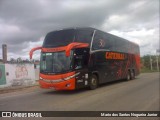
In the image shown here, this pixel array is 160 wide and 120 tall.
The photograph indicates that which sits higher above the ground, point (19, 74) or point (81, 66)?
point (81, 66)

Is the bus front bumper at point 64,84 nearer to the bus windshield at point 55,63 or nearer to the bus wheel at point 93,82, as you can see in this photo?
the bus windshield at point 55,63

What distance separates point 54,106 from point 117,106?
8.22 ft

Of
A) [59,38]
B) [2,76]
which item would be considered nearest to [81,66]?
[59,38]

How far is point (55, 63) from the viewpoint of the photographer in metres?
14.2

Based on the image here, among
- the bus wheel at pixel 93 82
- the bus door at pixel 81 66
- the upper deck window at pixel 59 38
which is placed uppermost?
the upper deck window at pixel 59 38

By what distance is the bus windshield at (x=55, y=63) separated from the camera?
13914 millimetres

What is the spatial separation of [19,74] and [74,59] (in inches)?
420

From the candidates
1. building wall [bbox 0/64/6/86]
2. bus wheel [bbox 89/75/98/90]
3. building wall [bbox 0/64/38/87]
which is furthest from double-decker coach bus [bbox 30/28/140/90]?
building wall [bbox 0/64/38/87]

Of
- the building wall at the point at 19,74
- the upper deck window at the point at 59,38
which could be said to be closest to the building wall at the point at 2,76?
the building wall at the point at 19,74

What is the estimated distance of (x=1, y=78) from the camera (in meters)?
21.1

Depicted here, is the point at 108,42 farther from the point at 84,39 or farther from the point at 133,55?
the point at 133,55

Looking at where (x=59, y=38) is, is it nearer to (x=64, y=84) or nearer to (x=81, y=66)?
(x=81, y=66)

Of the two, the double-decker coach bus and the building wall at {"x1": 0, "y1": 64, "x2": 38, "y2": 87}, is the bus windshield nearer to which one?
the double-decker coach bus

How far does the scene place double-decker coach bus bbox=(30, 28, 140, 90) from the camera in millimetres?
13906
